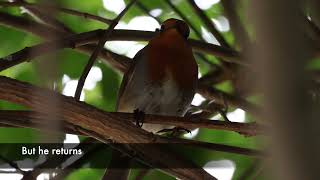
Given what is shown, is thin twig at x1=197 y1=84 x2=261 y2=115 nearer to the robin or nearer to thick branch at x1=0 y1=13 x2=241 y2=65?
the robin

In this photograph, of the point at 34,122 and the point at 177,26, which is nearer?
the point at 34,122

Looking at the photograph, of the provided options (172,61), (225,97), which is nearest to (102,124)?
(225,97)

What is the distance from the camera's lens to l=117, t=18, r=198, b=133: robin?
2.65 meters

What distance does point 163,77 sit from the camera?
263cm

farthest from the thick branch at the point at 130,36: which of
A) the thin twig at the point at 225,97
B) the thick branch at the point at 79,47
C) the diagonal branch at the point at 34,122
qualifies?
the diagonal branch at the point at 34,122

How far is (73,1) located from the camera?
267 centimetres

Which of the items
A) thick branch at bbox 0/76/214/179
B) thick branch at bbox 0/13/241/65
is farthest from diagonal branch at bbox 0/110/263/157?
thick branch at bbox 0/13/241/65

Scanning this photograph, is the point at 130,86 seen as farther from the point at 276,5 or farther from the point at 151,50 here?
the point at 276,5

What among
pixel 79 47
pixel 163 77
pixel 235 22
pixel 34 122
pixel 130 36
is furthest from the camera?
pixel 163 77

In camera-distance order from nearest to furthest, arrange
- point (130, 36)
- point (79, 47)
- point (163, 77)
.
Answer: point (130, 36), point (79, 47), point (163, 77)

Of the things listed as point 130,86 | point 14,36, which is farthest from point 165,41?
point 14,36

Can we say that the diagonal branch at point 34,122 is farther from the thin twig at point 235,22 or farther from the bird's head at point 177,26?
the bird's head at point 177,26

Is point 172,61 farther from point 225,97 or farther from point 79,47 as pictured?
point 79,47

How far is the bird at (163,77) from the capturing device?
2.65 meters
